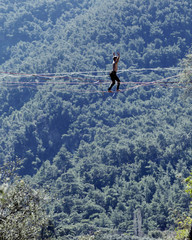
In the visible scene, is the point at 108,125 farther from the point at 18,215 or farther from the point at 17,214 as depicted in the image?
the point at 18,215

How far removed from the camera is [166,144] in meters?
102

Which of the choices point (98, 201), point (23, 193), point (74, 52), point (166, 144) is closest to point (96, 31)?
point (74, 52)

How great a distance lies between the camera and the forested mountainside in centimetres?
8381

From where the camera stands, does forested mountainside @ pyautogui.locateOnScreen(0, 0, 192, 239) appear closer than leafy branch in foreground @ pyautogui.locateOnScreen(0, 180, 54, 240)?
No

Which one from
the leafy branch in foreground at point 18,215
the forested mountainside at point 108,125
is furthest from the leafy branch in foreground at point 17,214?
the forested mountainside at point 108,125

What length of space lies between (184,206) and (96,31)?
107794 millimetres

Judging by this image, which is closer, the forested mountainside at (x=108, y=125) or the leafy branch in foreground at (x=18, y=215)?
the leafy branch in foreground at (x=18, y=215)

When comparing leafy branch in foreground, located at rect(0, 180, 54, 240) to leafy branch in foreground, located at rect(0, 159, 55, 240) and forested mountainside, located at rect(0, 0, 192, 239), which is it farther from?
forested mountainside, located at rect(0, 0, 192, 239)

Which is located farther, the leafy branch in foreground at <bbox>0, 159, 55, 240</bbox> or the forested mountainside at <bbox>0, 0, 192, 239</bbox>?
the forested mountainside at <bbox>0, 0, 192, 239</bbox>

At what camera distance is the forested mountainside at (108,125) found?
83.8m

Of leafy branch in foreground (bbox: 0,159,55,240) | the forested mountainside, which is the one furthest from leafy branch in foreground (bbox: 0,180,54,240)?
the forested mountainside

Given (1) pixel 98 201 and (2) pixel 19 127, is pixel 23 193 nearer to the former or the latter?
(1) pixel 98 201

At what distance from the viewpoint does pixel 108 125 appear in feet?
440

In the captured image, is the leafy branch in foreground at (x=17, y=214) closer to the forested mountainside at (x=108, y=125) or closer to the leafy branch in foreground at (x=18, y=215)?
the leafy branch in foreground at (x=18, y=215)
